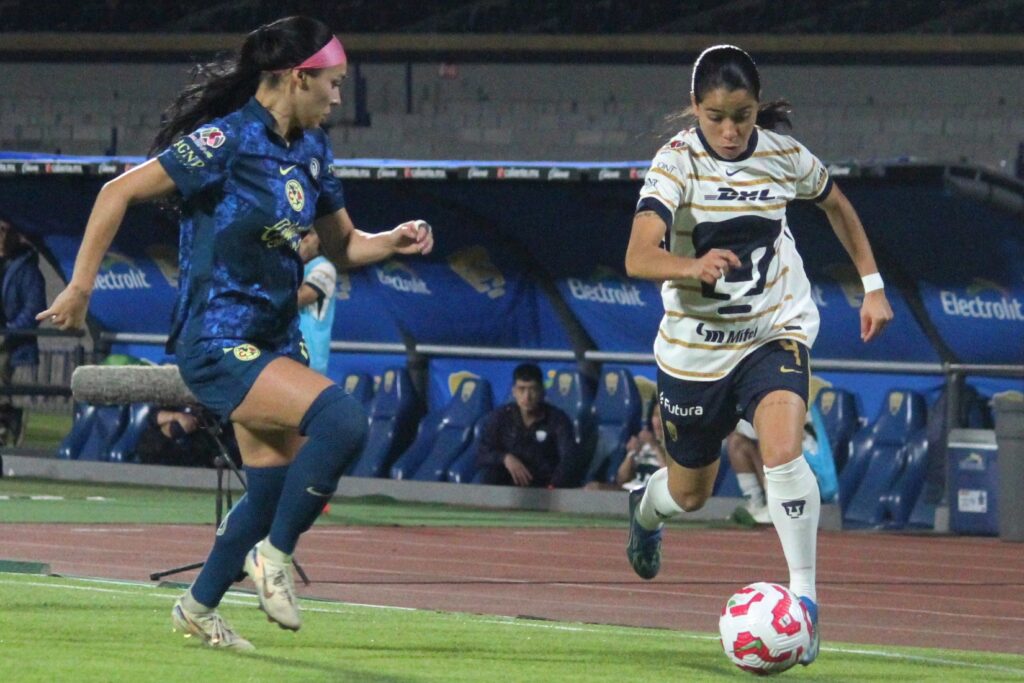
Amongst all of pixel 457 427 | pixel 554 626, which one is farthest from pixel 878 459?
pixel 554 626

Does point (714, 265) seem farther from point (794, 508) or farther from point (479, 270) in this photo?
point (479, 270)

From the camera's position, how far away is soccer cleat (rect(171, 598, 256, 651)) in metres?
6.61

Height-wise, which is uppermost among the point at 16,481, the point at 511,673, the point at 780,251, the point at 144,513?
the point at 780,251

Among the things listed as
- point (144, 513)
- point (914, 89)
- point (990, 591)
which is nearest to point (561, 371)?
point (144, 513)

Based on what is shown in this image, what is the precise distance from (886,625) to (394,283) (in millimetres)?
9696

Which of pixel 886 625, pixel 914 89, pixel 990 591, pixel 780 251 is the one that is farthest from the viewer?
pixel 914 89

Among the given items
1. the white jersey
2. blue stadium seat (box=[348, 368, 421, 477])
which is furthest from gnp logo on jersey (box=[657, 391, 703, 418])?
blue stadium seat (box=[348, 368, 421, 477])

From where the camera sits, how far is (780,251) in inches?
286

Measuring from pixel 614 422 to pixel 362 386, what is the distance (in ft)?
8.60

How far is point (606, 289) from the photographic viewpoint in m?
17.5

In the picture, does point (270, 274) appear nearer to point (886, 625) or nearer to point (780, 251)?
point (780, 251)

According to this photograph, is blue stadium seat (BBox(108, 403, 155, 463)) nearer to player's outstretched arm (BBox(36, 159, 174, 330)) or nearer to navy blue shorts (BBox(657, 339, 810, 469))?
navy blue shorts (BBox(657, 339, 810, 469))

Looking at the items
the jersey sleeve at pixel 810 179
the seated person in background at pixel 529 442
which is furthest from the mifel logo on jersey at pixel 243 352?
the seated person in background at pixel 529 442

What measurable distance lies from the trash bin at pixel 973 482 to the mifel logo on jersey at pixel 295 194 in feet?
32.7
